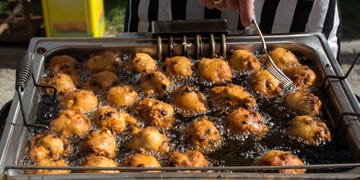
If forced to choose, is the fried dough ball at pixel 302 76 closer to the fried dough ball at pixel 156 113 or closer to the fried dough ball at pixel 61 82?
the fried dough ball at pixel 156 113

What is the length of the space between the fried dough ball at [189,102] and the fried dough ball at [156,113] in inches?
1.8

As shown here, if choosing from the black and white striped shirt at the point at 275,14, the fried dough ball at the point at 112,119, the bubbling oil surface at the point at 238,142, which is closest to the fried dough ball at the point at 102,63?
the bubbling oil surface at the point at 238,142

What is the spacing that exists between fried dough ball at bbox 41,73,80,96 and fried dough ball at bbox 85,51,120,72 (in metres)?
0.12

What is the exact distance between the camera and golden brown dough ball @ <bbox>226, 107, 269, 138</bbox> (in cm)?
166

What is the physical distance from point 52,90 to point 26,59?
238 millimetres

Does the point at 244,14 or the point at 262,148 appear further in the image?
the point at 244,14

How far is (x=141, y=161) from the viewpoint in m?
1.48

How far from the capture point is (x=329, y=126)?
1.71 metres

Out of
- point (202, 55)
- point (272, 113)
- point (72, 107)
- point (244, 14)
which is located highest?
point (244, 14)

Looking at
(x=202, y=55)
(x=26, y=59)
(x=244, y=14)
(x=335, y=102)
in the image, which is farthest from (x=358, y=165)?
(x=26, y=59)

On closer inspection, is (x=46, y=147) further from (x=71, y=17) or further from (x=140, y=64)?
(x=71, y=17)

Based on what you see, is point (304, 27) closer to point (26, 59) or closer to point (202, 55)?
point (202, 55)

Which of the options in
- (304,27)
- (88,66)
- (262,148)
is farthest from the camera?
(304,27)

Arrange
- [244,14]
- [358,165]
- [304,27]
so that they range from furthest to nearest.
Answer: [304,27]
[244,14]
[358,165]
